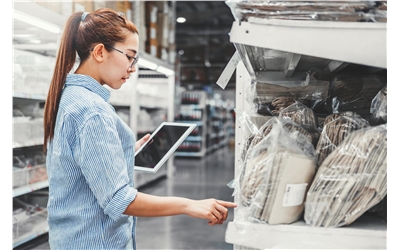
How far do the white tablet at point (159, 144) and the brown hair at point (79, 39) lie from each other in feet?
1.73

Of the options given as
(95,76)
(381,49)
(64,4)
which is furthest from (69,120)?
(64,4)

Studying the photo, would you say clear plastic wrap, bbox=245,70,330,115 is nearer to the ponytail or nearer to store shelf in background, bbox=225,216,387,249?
store shelf in background, bbox=225,216,387,249

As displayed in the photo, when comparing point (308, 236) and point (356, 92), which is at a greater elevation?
point (356, 92)

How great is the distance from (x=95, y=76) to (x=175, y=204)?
552 mm

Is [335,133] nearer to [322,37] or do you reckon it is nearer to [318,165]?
[318,165]

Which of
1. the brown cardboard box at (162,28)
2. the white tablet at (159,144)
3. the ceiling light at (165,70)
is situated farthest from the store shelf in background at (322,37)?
the brown cardboard box at (162,28)

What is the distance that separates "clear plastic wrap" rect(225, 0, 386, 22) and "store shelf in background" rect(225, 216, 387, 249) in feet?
1.63

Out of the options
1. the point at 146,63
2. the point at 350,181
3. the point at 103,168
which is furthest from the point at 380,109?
the point at 146,63

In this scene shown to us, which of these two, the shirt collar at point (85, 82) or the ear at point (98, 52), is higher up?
the ear at point (98, 52)

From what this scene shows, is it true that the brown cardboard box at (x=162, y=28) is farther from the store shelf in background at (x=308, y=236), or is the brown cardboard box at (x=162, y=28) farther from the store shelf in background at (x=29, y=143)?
the store shelf in background at (x=308, y=236)

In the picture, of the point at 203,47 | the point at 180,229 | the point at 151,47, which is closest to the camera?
the point at 180,229

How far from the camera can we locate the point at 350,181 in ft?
3.14

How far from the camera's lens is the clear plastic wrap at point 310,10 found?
985mm

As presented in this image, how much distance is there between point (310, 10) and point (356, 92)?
44 centimetres
